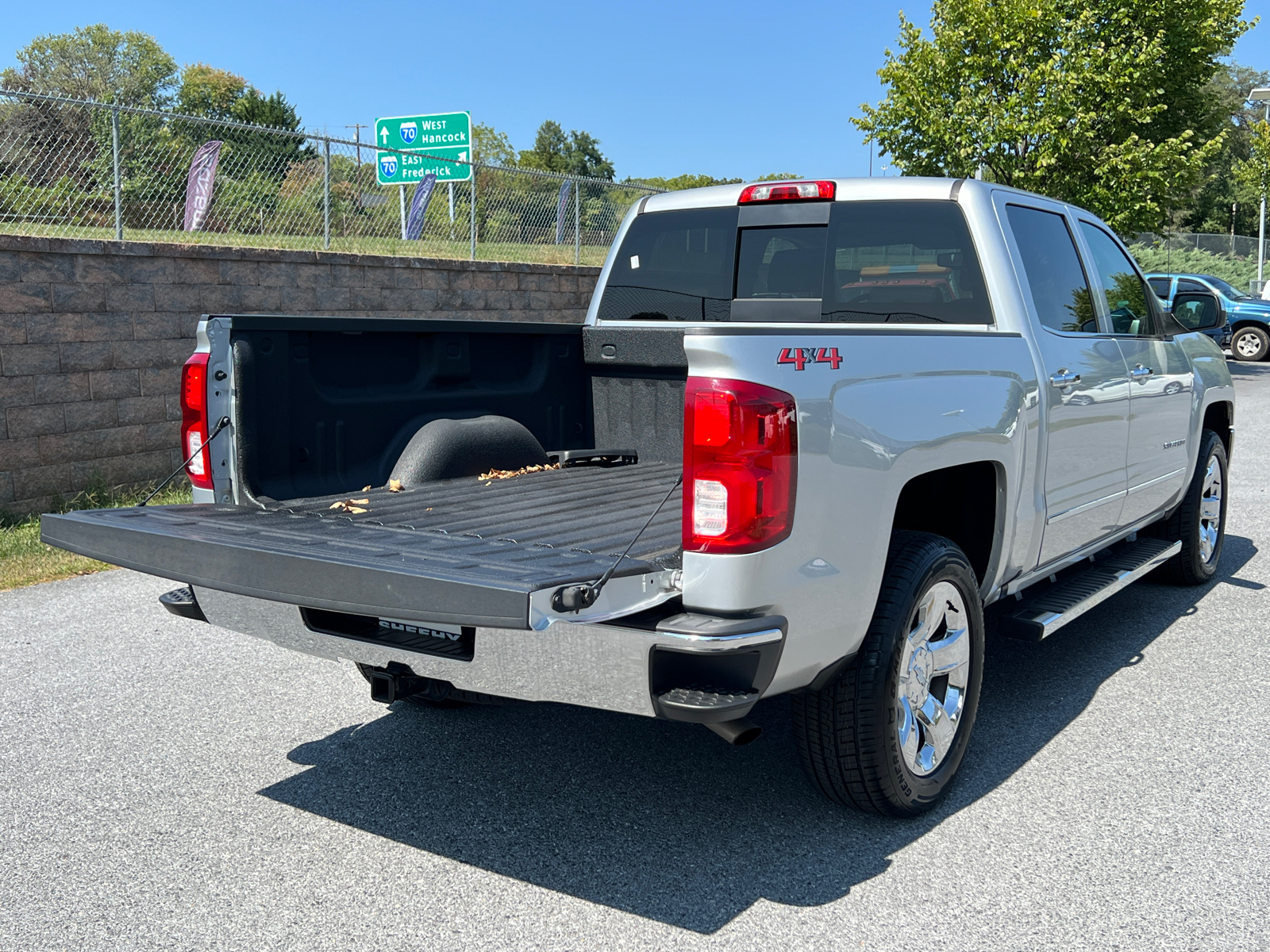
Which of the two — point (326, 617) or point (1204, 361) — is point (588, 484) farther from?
point (1204, 361)

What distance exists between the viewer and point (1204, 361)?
640 centimetres

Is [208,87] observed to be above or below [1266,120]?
above

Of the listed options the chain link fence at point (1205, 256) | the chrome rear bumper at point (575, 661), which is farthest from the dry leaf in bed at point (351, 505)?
the chain link fence at point (1205, 256)

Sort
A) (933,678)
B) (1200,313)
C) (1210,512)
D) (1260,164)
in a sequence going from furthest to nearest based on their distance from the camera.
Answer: (1260,164), (1210,512), (1200,313), (933,678)

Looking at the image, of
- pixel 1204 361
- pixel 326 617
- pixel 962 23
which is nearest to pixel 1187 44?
pixel 962 23

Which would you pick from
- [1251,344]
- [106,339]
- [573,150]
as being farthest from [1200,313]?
[573,150]

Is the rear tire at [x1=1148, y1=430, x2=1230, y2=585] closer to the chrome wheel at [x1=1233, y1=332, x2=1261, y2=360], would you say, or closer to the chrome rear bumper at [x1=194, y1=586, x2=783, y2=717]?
the chrome rear bumper at [x1=194, y1=586, x2=783, y2=717]

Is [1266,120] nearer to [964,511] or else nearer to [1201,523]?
[1201,523]

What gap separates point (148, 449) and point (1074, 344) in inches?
279

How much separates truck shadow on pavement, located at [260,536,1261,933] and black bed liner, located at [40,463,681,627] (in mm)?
912

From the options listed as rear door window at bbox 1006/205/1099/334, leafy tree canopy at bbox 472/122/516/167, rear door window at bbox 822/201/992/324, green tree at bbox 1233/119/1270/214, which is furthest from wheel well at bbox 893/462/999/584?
leafy tree canopy at bbox 472/122/516/167

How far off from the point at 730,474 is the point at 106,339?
23.4 ft

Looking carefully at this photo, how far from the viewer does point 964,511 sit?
13.5ft

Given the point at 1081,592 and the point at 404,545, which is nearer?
the point at 404,545
